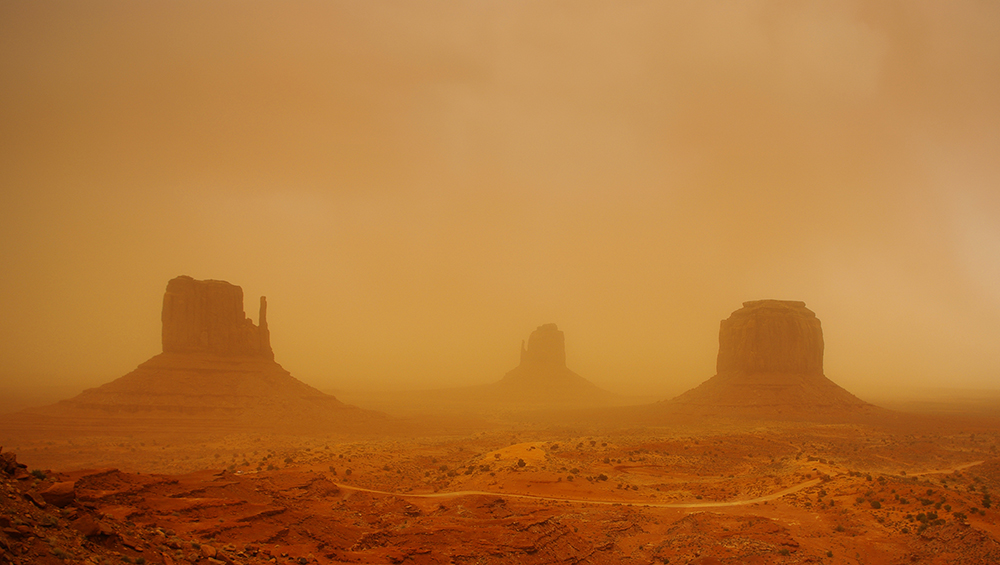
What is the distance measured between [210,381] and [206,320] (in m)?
8.87

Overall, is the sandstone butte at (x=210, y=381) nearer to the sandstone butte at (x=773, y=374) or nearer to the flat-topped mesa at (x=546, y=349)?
the sandstone butte at (x=773, y=374)

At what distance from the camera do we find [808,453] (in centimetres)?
4594

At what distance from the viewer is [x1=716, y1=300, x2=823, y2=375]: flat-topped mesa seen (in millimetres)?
87188

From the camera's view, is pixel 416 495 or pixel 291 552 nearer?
pixel 291 552

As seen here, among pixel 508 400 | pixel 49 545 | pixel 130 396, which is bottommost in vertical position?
pixel 508 400

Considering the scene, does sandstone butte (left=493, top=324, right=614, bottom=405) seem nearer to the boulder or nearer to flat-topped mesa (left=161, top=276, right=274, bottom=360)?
flat-topped mesa (left=161, top=276, right=274, bottom=360)

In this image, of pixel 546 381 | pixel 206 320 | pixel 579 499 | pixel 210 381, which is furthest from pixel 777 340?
pixel 206 320

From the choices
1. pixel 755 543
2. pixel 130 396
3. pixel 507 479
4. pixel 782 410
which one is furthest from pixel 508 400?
pixel 755 543

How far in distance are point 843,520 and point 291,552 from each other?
25144mm

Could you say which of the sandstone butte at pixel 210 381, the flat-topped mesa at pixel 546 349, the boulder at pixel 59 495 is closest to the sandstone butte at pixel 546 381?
the flat-topped mesa at pixel 546 349

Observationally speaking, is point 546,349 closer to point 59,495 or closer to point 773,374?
point 773,374

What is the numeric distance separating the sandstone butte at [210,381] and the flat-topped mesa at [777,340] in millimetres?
65191

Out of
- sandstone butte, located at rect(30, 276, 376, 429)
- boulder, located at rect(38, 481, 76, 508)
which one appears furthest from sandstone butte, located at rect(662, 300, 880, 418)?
boulder, located at rect(38, 481, 76, 508)

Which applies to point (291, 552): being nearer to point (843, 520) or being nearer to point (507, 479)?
point (507, 479)
